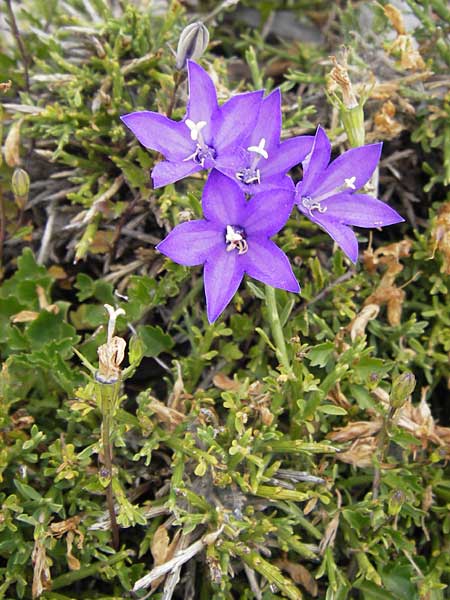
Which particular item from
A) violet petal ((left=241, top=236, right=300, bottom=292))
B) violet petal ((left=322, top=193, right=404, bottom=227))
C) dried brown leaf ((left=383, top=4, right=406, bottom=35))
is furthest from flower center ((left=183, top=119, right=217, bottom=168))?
dried brown leaf ((left=383, top=4, right=406, bottom=35))

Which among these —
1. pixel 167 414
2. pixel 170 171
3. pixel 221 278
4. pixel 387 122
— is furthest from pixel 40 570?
pixel 387 122

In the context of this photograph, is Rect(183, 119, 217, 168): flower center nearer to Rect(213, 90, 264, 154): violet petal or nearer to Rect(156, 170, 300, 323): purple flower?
Rect(213, 90, 264, 154): violet petal

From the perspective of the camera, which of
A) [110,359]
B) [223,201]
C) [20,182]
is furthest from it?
[20,182]

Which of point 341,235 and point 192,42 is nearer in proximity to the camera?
point 341,235

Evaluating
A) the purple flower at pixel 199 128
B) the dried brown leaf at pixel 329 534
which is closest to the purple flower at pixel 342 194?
the purple flower at pixel 199 128

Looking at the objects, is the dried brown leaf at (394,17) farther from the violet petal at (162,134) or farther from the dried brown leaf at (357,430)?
the dried brown leaf at (357,430)

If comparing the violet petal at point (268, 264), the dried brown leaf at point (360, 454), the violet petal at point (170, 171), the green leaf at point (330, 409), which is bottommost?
the dried brown leaf at point (360, 454)

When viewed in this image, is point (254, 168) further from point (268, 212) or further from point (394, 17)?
point (394, 17)
